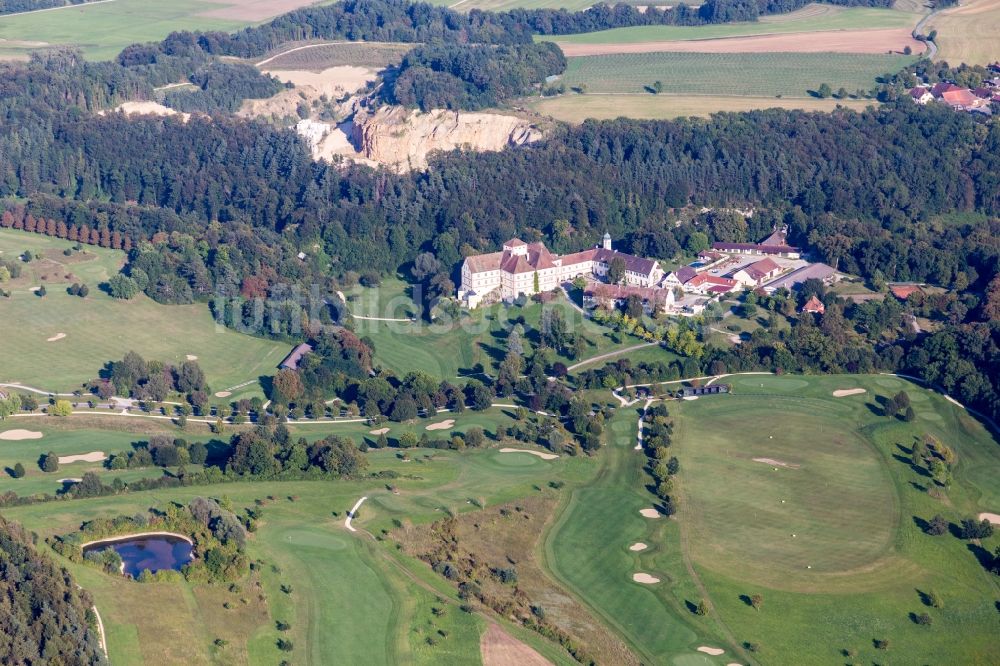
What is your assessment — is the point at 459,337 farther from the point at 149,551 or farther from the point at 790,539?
the point at 149,551

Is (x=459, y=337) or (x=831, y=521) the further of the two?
(x=459, y=337)

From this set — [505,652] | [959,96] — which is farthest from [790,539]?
[959,96]

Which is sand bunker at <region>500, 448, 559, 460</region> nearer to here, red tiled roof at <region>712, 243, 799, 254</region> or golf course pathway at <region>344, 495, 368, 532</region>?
golf course pathway at <region>344, 495, 368, 532</region>

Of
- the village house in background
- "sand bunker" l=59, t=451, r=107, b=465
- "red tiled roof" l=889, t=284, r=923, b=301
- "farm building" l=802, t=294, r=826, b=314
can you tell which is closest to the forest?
"red tiled roof" l=889, t=284, r=923, b=301

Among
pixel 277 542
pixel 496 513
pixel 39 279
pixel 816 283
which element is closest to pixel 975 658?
pixel 496 513

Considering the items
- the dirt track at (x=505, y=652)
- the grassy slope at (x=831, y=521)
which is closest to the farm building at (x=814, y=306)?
the grassy slope at (x=831, y=521)

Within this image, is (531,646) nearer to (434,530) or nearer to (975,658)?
(434,530)

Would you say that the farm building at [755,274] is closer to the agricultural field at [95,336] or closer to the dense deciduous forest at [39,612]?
the agricultural field at [95,336]
